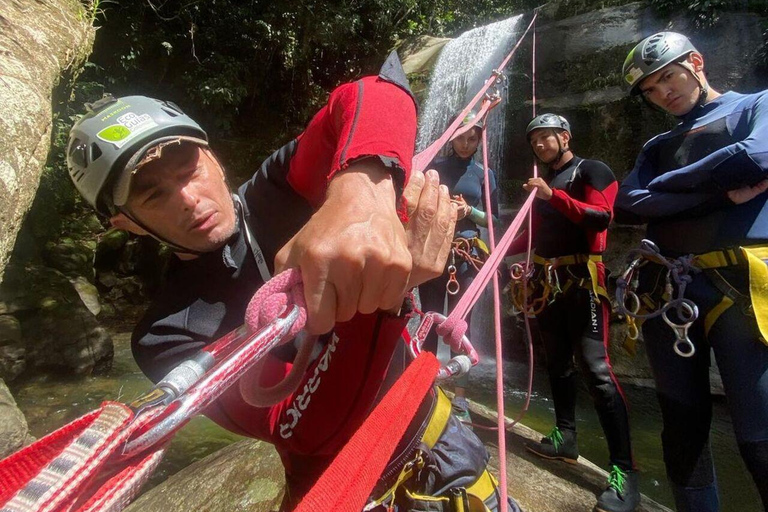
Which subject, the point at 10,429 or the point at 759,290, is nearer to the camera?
the point at 759,290

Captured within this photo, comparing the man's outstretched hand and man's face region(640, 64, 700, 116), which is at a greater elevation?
man's face region(640, 64, 700, 116)

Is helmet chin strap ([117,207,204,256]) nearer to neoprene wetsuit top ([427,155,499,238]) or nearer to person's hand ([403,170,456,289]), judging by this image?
person's hand ([403,170,456,289])

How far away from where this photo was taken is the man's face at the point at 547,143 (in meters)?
2.99

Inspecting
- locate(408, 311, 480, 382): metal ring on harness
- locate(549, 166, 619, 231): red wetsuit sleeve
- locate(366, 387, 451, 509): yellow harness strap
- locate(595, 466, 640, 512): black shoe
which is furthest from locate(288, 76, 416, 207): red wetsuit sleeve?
locate(595, 466, 640, 512): black shoe

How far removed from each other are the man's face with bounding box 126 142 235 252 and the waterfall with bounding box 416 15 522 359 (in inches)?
241

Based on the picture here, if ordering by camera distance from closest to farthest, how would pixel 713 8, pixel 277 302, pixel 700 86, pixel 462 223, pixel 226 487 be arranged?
pixel 277 302
pixel 700 86
pixel 226 487
pixel 462 223
pixel 713 8

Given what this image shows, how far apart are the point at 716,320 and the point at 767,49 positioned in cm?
658

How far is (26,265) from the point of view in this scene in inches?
247

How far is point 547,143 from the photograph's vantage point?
300cm

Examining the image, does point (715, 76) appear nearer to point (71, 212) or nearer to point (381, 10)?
point (381, 10)

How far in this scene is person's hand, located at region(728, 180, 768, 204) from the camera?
1.72m

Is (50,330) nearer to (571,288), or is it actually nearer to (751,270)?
(571,288)

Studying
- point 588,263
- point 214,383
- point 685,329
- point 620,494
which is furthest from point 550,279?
point 214,383

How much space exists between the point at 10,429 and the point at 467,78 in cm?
888
